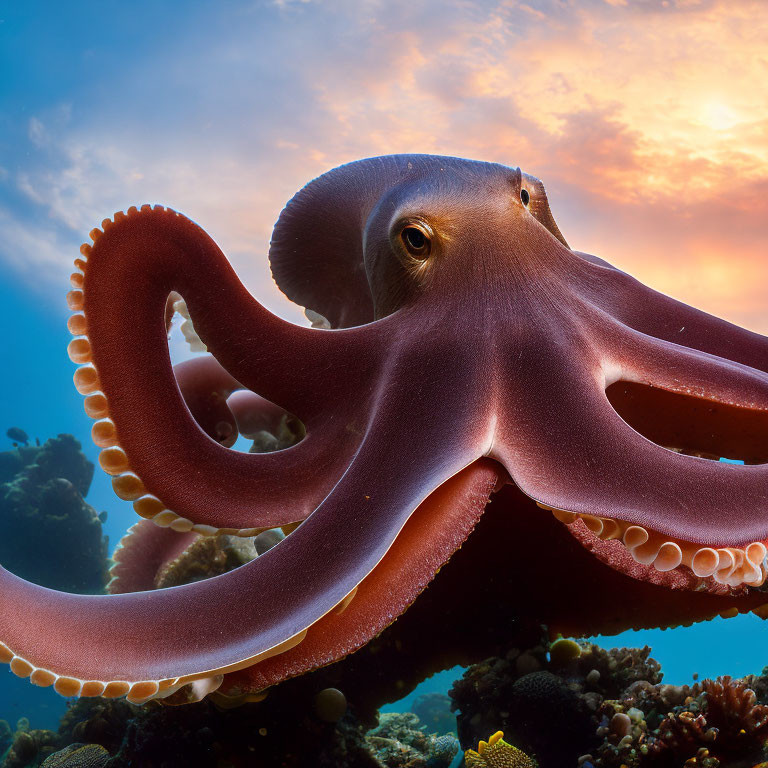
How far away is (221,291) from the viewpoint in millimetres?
2205

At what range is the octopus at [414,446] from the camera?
142 centimetres

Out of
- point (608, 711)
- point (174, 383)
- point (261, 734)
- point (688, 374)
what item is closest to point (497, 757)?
point (608, 711)

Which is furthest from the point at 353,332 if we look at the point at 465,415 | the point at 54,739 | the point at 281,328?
the point at 54,739

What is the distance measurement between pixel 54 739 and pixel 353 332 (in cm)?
910

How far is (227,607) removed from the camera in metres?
1.43

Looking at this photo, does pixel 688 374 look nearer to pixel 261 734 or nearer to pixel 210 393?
pixel 210 393

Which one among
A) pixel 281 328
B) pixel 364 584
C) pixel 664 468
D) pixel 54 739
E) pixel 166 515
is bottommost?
pixel 54 739

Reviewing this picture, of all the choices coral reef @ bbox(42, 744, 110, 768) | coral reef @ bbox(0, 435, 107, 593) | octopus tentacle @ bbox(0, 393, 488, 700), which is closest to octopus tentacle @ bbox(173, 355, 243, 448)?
octopus tentacle @ bbox(0, 393, 488, 700)

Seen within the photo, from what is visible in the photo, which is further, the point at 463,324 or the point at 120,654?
the point at 463,324

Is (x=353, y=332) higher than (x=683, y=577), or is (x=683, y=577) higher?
(x=353, y=332)

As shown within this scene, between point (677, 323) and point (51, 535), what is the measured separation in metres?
19.1

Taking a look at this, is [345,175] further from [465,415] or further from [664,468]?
[664,468]

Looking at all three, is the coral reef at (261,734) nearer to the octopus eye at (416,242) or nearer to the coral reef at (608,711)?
the coral reef at (608,711)

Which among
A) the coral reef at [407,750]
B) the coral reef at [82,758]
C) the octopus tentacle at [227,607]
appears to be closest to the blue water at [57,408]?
the coral reef at [407,750]
